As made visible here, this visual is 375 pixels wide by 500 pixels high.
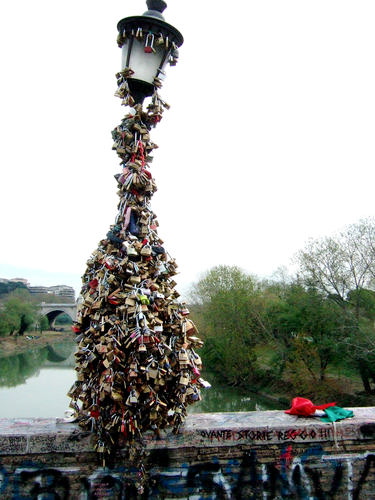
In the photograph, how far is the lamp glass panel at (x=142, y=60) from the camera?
14.3 feet

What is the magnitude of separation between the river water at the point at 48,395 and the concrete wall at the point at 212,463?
587 inches

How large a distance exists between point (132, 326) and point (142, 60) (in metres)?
2.72

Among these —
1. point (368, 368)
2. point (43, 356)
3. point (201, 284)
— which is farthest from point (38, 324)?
point (368, 368)

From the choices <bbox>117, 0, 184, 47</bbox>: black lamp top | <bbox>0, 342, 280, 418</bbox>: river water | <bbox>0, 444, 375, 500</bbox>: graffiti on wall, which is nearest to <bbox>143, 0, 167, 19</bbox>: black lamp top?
<bbox>117, 0, 184, 47</bbox>: black lamp top

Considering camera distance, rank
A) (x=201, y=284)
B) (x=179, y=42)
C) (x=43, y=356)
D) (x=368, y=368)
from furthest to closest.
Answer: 1. (x=43, y=356)
2. (x=201, y=284)
3. (x=368, y=368)
4. (x=179, y=42)

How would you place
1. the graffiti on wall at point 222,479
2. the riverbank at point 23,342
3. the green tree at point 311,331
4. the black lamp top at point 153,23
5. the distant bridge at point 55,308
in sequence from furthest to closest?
the distant bridge at point 55,308 → the riverbank at point 23,342 → the green tree at point 311,331 → the black lamp top at point 153,23 → the graffiti on wall at point 222,479

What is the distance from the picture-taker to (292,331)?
24.0 metres

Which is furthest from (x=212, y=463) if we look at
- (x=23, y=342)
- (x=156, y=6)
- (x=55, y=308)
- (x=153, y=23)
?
(x=55, y=308)

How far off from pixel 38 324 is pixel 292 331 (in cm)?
5530

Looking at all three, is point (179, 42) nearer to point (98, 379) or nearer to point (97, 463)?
point (98, 379)

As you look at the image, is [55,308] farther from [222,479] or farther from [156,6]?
[222,479]

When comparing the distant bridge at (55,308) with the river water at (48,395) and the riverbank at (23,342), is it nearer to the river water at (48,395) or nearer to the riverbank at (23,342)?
the riverbank at (23,342)

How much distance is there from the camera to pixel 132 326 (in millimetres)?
3734

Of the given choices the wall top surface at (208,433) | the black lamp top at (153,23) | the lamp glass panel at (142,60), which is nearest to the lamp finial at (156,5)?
the black lamp top at (153,23)
